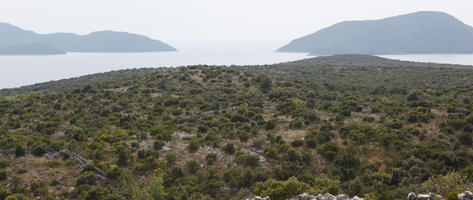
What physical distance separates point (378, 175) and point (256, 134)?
37.2ft

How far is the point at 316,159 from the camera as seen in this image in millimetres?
19750

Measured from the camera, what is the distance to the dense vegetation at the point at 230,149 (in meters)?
14.7

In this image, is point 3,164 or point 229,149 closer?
point 3,164

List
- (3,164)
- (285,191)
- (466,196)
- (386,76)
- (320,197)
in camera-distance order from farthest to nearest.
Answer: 1. (386,76)
2. (3,164)
3. (285,191)
4. (320,197)
5. (466,196)

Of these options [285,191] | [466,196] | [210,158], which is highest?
[466,196]

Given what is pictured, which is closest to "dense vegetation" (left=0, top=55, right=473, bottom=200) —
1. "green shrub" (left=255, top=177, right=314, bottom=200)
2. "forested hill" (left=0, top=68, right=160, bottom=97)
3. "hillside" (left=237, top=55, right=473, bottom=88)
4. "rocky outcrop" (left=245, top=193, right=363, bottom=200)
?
"green shrub" (left=255, top=177, right=314, bottom=200)

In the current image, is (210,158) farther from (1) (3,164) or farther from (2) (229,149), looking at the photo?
(1) (3,164)

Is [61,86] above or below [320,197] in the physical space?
above

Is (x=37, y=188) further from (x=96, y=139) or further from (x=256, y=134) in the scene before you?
(x=256, y=134)

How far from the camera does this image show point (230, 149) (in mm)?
20828

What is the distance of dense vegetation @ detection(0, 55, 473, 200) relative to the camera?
48.4ft

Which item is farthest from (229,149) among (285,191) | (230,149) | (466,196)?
(466,196)

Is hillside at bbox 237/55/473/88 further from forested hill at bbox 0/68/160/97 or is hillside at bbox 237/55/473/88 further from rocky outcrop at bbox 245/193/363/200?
rocky outcrop at bbox 245/193/363/200

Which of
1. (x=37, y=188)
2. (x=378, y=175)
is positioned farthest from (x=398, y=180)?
(x=37, y=188)
